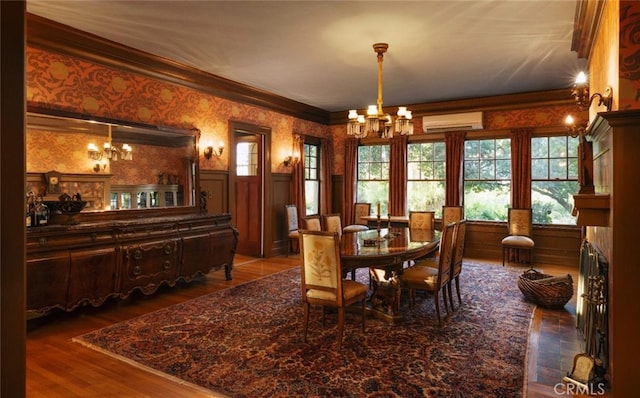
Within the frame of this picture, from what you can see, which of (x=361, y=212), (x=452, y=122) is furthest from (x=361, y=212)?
(x=452, y=122)

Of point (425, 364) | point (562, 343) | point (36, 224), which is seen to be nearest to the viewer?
point (425, 364)

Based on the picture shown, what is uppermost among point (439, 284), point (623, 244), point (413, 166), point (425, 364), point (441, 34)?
point (441, 34)

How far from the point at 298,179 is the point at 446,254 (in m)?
4.20

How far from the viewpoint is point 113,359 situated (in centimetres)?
279

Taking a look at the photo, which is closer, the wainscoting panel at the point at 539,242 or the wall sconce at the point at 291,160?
the wainscoting panel at the point at 539,242

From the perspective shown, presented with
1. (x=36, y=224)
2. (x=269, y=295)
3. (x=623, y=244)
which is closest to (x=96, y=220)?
(x=36, y=224)

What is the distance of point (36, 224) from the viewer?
3.42m

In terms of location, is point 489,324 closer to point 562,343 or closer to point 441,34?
point 562,343

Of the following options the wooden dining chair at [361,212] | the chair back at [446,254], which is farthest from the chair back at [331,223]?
the wooden dining chair at [361,212]

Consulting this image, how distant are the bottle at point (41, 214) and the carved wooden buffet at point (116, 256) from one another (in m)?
0.14

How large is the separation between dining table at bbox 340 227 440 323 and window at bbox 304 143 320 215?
3.71 metres

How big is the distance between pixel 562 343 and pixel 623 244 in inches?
54.0

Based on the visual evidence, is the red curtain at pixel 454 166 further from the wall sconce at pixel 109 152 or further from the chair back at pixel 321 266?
the wall sconce at pixel 109 152

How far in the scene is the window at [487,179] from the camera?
22.1 feet
